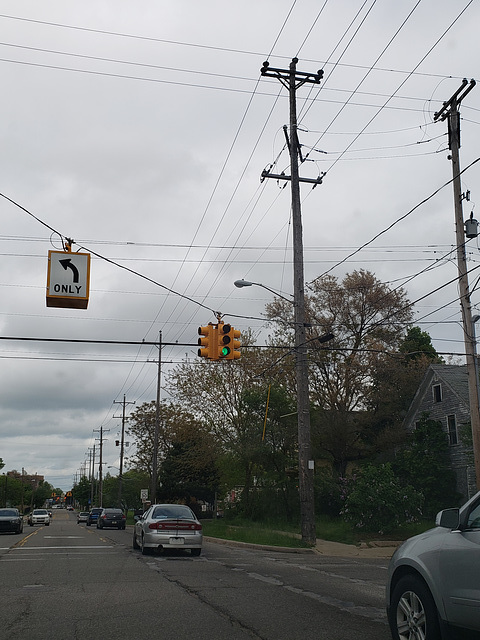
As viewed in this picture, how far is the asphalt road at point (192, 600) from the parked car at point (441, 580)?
1.32 metres

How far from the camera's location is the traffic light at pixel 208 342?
1825cm

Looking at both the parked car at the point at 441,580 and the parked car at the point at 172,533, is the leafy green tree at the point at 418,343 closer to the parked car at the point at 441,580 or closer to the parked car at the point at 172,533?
the parked car at the point at 172,533

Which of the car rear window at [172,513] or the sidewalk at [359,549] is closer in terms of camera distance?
the car rear window at [172,513]

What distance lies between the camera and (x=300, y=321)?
23.2m

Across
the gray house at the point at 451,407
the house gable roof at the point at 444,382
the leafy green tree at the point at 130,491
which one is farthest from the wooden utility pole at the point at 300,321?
the leafy green tree at the point at 130,491

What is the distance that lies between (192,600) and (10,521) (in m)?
27.9

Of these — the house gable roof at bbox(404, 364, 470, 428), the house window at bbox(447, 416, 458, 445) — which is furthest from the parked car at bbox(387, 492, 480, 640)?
the house window at bbox(447, 416, 458, 445)

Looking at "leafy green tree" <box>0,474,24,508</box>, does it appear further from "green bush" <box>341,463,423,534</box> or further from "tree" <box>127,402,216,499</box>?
"green bush" <box>341,463,423,534</box>

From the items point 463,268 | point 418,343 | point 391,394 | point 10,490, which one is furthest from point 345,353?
point 10,490

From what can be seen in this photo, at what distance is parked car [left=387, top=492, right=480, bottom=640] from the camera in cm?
544

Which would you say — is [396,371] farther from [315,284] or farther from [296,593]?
[296,593]

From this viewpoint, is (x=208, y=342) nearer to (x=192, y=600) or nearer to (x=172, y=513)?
(x=172, y=513)

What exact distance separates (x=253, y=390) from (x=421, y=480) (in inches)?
386

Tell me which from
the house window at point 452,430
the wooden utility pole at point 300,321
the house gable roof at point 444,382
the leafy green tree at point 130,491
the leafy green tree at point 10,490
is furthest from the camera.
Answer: the leafy green tree at point 10,490
